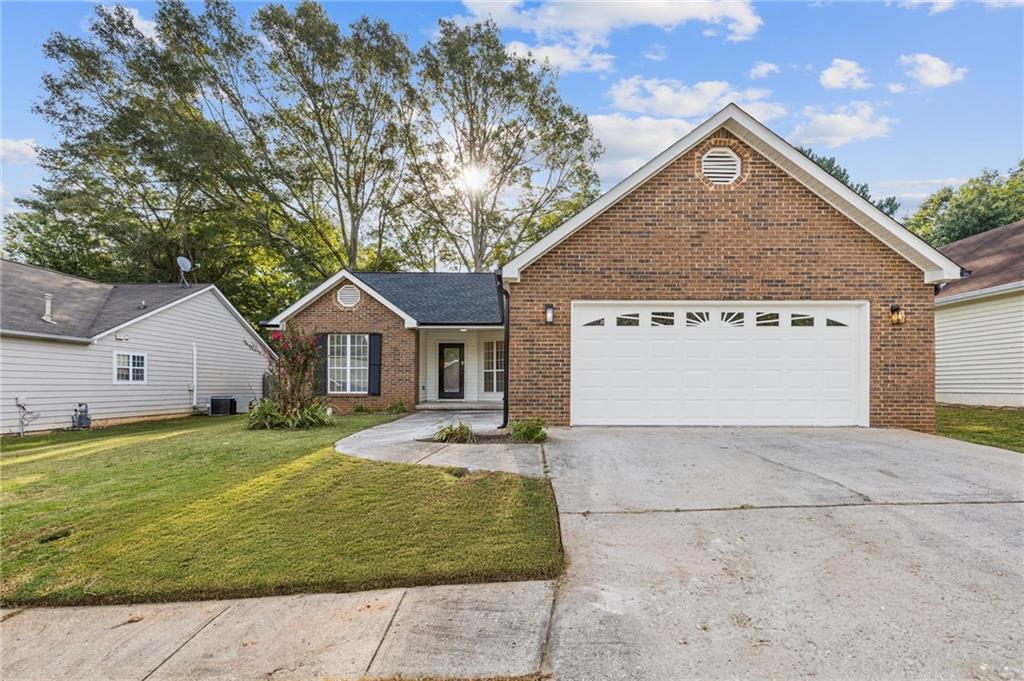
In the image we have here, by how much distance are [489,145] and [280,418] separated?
66.0 ft

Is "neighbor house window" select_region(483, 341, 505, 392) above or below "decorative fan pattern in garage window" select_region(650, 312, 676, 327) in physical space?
below

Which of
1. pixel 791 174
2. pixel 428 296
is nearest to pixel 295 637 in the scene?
pixel 791 174

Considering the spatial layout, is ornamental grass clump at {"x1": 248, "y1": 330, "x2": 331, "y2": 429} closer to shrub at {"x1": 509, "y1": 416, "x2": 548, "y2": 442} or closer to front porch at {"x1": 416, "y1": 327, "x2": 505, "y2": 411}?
shrub at {"x1": 509, "y1": 416, "x2": 548, "y2": 442}

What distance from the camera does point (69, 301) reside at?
13.6 metres

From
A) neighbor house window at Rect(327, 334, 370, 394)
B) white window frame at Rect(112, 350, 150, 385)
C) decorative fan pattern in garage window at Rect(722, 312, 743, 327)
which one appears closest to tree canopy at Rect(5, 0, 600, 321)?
white window frame at Rect(112, 350, 150, 385)

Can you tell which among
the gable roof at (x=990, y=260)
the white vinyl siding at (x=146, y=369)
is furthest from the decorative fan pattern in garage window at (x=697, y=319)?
the white vinyl siding at (x=146, y=369)

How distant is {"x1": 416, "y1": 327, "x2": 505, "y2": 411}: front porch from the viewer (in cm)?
1552

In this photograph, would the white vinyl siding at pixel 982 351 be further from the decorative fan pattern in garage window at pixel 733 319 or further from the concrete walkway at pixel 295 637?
the concrete walkway at pixel 295 637

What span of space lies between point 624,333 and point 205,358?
14886mm

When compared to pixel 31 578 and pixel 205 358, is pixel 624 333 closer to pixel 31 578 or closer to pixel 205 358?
pixel 31 578

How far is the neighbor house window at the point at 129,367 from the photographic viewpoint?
1330 centimetres

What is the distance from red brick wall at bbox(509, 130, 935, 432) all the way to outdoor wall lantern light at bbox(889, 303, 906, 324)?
0.13m

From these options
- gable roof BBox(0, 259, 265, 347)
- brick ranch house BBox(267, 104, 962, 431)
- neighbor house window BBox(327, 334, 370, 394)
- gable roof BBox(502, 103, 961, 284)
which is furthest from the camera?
neighbor house window BBox(327, 334, 370, 394)

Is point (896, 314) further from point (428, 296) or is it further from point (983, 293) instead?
point (428, 296)
